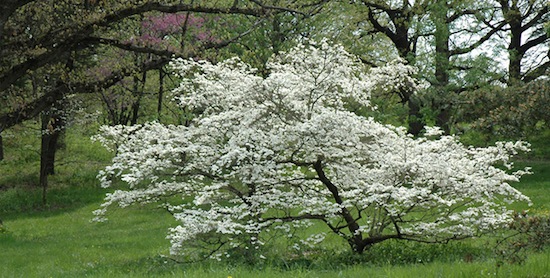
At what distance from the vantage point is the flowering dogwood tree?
7738mm

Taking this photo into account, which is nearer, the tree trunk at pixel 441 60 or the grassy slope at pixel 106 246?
the grassy slope at pixel 106 246

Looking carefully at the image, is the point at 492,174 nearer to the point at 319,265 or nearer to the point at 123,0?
the point at 319,265

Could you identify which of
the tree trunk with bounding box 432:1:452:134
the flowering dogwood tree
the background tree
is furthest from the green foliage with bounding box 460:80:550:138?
the background tree

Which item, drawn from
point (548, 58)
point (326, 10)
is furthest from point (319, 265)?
point (548, 58)

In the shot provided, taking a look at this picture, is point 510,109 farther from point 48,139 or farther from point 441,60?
point 48,139

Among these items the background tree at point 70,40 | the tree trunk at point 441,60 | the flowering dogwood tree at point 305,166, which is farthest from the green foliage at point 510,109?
the background tree at point 70,40

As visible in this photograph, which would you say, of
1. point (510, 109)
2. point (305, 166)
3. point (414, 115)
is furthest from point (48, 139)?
point (510, 109)

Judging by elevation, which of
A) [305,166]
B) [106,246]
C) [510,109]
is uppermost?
[510,109]

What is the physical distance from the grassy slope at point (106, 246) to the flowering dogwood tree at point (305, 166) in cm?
62

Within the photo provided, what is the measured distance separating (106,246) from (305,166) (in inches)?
272

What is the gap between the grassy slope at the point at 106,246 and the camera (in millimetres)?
5430

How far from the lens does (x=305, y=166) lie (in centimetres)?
847

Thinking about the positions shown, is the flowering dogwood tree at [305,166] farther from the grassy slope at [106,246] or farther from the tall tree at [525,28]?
the tall tree at [525,28]

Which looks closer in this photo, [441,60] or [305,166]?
[305,166]
